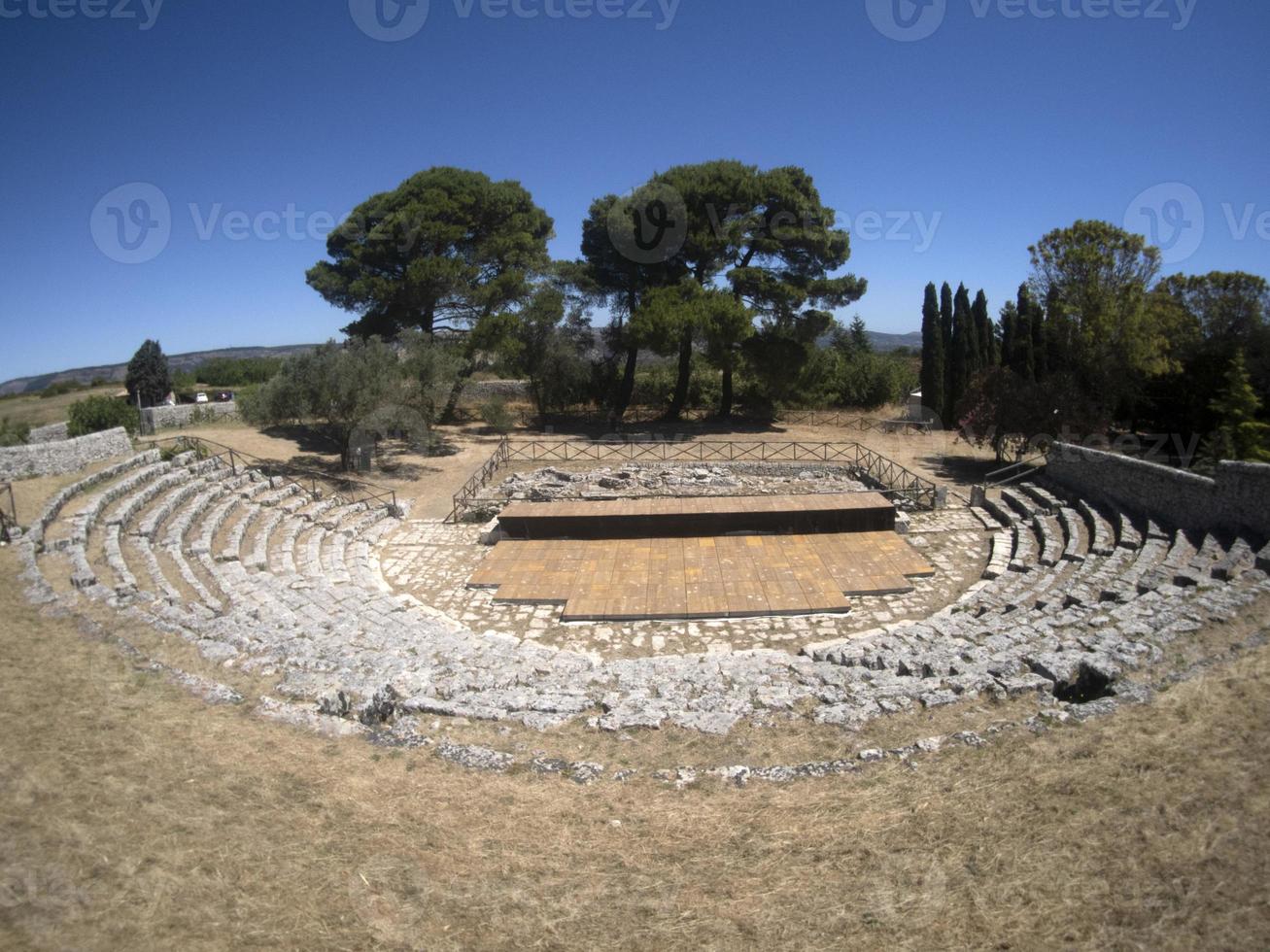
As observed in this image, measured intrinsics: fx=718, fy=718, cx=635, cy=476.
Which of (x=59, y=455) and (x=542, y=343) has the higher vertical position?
(x=542, y=343)

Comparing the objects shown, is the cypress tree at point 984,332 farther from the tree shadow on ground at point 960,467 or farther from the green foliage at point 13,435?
the green foliage at point 13,435

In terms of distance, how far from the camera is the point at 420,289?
27.6 metres

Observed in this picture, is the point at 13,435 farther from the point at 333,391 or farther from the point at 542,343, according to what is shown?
the point at 542,343

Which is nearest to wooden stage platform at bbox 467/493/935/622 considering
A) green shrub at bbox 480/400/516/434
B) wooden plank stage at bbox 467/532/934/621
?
wooden plank stage at bbox 467/532/934/621

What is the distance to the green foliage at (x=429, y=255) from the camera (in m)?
27.1

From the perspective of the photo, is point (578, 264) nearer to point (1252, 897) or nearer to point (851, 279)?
point (851, 279)

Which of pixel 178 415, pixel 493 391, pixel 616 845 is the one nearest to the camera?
pixel 616 845

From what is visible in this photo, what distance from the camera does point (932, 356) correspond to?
104 ft

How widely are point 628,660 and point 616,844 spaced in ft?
15.1

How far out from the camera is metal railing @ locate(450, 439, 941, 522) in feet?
76.3

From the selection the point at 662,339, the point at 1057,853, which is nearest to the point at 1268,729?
the point at 1057,853

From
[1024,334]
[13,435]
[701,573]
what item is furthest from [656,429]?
[13,435]

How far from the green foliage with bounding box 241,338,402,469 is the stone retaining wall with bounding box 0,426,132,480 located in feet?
12.0

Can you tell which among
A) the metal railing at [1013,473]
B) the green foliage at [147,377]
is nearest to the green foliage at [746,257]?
the metal railing at [1013,473]
